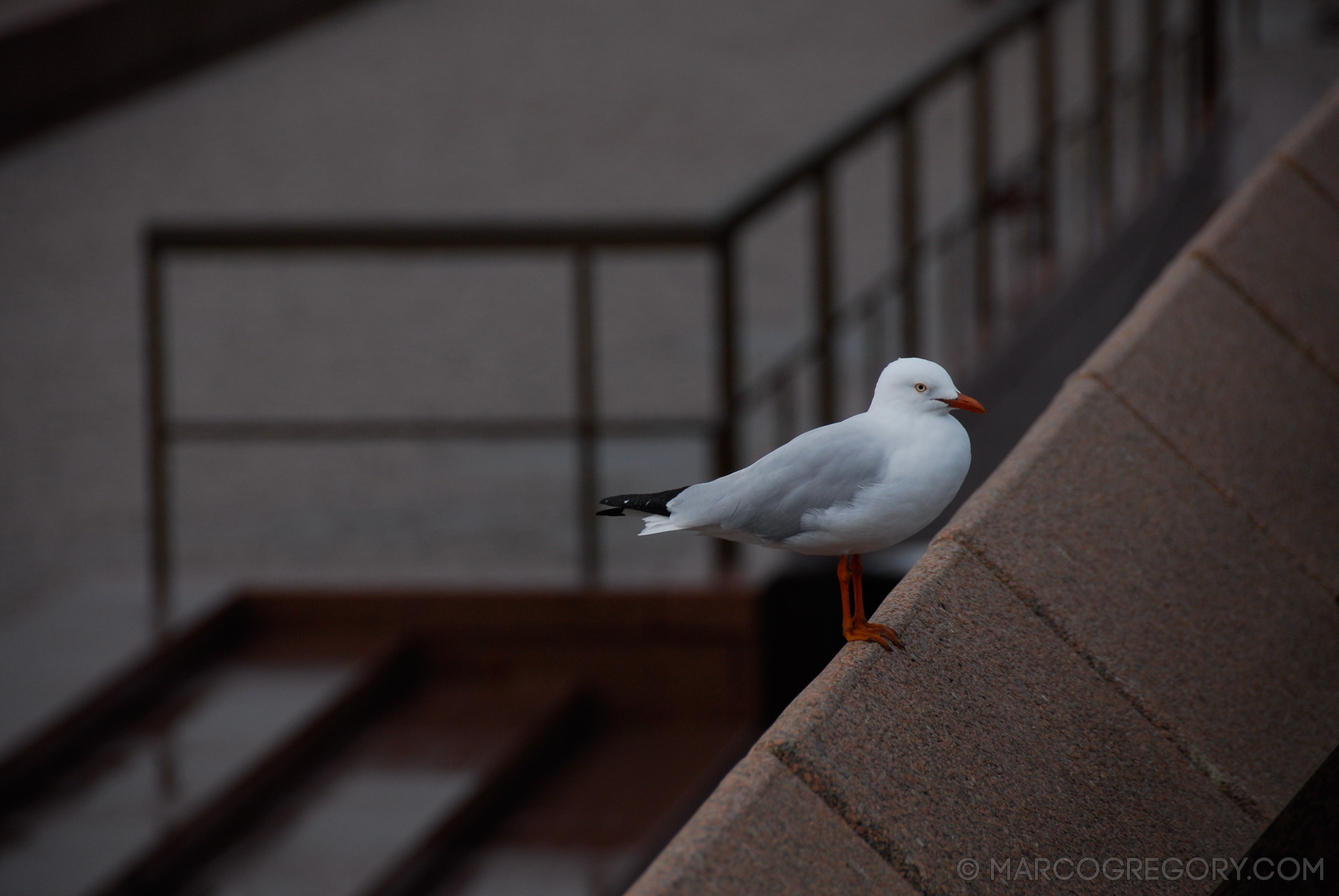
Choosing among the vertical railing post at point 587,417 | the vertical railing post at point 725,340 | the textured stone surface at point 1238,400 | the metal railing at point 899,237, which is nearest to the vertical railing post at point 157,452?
the metal railing at point 899,237

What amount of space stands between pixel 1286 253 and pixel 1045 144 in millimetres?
1054

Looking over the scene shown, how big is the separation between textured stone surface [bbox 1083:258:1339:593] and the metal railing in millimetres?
404

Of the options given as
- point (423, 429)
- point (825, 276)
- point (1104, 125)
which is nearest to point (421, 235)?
point (423, 429)

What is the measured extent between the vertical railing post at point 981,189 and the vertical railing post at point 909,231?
14cm

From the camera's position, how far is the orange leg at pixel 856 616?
956 mm

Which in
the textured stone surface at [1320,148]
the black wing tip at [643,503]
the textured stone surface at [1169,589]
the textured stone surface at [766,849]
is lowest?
the textured stone surface at [766,849]

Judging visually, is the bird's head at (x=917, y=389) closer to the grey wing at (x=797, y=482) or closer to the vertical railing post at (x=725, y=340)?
the grey wing at (x=797, y=482)

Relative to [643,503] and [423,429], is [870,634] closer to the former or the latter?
[643,503]

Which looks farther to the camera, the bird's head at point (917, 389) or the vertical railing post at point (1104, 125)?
the vertical railing post at point (1104, 125)

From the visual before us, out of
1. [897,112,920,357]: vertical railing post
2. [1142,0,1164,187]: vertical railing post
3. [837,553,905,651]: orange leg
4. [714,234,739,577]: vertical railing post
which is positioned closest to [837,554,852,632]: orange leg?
[837,553,905,651]: orange leg

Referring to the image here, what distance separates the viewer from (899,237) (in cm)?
381

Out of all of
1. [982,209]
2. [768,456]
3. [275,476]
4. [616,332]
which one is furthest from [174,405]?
[768,456]

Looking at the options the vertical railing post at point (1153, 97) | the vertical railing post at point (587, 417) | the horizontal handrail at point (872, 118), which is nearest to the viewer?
the horizontal handrail at point (872, 118)

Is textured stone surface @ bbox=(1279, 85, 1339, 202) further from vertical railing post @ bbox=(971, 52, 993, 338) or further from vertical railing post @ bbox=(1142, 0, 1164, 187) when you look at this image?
vertical railing post @ bbox=(1142, 0, 1164, 187)
